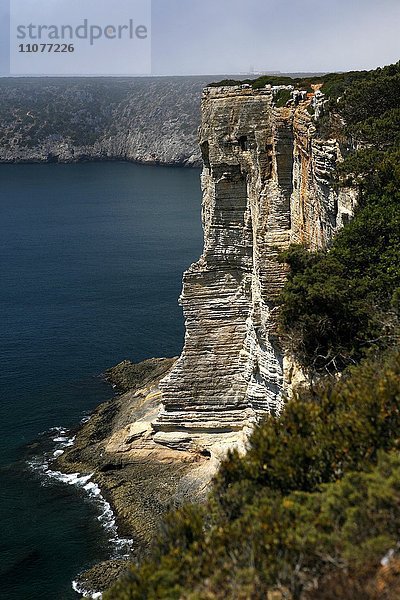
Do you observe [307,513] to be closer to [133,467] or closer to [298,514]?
[298,514]

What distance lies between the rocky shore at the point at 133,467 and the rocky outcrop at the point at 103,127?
114444 millimetres

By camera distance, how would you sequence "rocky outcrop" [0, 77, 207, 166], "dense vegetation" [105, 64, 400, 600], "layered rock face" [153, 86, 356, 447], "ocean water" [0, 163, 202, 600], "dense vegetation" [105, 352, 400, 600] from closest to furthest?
"dense vegetation" [105, 64, 400, 600]
"dense vegetation" [105, 352, 400, 600]
"layered rock face" [153, 86, 356, 447]
"ocean water" [0, 163, 202, 600]
"rocky outcrop" [0, 77, 207, 166]

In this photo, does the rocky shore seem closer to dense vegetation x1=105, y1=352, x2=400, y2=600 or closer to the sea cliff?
the sea cliff

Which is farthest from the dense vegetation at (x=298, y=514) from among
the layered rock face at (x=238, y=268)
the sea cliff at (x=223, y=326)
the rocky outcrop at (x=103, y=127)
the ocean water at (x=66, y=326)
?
the rocky outcrop at (x=103, y=127)

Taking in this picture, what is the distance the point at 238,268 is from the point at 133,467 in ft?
38.9

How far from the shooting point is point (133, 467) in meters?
35.4

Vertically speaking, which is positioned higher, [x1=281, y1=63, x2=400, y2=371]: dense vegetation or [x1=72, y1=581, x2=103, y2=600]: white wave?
[x1=281, y1=63, x2=400, y2=371]: dense vegetation

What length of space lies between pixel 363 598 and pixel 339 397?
5.32m

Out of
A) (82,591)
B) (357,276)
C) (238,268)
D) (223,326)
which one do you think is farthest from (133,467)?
(357,276)

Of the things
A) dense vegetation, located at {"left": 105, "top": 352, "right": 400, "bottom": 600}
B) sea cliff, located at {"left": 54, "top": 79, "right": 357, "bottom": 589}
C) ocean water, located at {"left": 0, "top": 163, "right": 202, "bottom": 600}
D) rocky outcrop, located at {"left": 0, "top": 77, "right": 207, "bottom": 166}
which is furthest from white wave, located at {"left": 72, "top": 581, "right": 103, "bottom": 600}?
rocky outcrop, located at {"left": 0, "top": 77, "right": 207, "bottom": 166}

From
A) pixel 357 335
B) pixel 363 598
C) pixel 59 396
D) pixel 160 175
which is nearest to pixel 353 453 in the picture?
pixel 363 598

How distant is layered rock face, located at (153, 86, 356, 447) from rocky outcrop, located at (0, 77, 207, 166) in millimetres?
117857

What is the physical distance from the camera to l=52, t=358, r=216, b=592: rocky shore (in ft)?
97.6

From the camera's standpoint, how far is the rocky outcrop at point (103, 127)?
160 m
